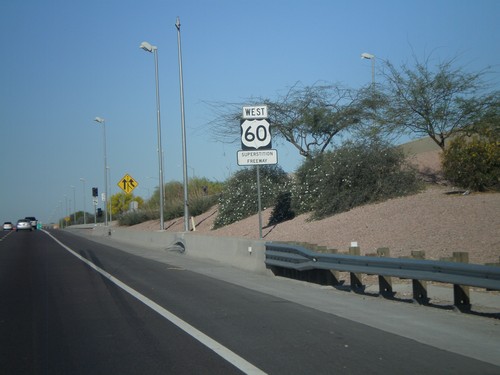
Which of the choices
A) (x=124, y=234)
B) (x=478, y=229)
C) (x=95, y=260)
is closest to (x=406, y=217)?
(x=478, y=229)

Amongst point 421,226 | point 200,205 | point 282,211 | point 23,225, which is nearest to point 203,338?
point 421,226

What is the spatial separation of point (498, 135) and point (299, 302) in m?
14.1

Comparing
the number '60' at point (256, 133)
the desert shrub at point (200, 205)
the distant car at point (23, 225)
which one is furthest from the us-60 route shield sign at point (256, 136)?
the distant car at point (23, 225)

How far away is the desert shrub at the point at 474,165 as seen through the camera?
66.1ft

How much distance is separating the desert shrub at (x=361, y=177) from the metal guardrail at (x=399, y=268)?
8346 mm

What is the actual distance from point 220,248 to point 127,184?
920 inches

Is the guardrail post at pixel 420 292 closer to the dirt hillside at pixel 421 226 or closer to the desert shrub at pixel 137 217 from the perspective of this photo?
the dirt hillside at pixel 421 226

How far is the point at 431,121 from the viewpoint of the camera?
27.7 m

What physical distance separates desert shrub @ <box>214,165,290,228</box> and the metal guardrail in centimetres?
1554

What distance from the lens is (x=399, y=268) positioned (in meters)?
11.9

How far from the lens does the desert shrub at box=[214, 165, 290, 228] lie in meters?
32.1

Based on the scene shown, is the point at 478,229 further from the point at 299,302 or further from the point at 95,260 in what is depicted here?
the point at 95,260

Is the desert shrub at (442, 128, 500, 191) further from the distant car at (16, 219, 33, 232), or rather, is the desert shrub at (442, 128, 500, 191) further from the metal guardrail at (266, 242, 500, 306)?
the distant car at (16, 219, 33, 232)

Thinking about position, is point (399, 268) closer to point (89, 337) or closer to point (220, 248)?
point (89, 337)
